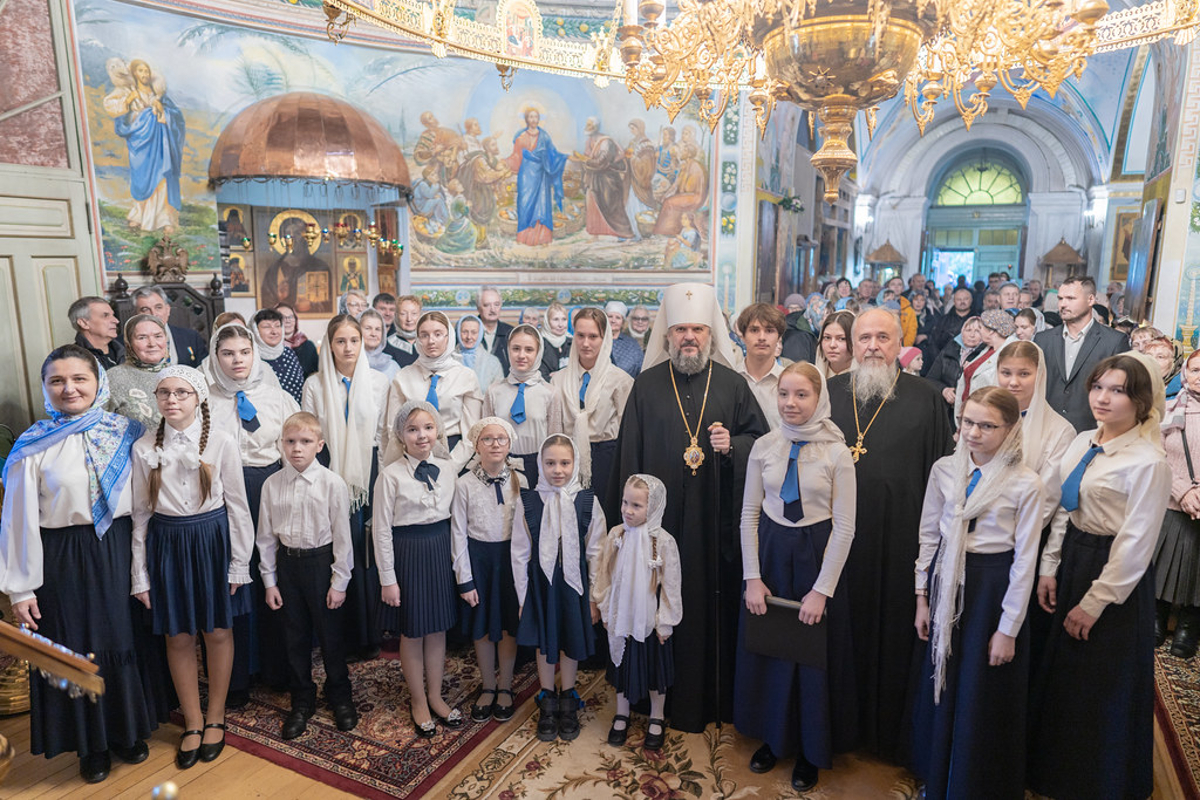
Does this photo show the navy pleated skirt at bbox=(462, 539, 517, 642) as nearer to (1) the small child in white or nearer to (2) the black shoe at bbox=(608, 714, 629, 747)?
(1) the small child in white

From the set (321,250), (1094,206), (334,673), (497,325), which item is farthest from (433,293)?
(1094,206)

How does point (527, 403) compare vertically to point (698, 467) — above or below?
above

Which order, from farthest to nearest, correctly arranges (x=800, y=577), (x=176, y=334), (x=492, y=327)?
(x=492, y=327)
(x=176, y=334)
(x=800, y=577)

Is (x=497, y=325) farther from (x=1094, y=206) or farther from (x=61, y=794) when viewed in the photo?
(x=1094, y=206)

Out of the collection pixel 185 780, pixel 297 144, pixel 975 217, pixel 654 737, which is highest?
pixel 975 217

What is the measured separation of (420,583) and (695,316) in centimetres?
212

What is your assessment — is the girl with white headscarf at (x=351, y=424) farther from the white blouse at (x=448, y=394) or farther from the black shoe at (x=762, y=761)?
the black shoe at (x=762, y=761)

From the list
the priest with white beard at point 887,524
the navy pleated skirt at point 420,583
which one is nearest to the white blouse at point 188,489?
the navy pleated skirt at point 420,583

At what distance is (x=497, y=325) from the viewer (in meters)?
7.48

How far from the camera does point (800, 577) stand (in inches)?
138

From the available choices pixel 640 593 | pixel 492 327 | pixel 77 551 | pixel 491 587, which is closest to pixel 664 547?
pixel 640 593

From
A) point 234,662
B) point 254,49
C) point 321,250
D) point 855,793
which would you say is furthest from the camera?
point 321,250

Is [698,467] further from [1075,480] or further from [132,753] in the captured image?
[132,753]

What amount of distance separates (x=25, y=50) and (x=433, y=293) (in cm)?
605
